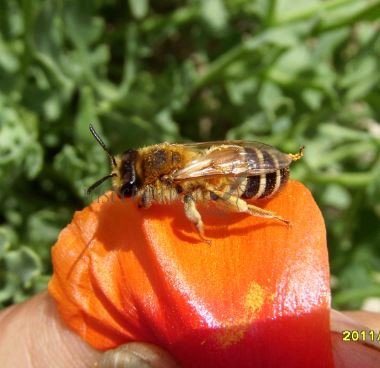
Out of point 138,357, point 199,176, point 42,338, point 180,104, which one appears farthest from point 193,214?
point 180,104

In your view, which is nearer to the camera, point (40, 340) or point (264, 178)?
point (264, 178)

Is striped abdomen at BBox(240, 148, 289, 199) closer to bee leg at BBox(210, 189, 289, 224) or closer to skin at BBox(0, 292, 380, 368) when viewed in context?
bee leg at BBox(210, 189, 289, 224)

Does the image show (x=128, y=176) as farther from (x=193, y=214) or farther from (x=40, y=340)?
(x=40, y=340)

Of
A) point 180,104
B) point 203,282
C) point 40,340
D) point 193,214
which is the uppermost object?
point 180,104

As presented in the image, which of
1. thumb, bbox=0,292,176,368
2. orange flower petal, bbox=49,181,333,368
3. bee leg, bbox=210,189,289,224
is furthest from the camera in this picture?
thumb, bbox=0,292,176,368

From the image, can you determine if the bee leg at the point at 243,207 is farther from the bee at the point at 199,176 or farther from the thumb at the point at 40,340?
the thumb at the point at 40,340

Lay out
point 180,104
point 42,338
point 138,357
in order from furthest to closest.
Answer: point 180,104
point 42,338
point 138,357

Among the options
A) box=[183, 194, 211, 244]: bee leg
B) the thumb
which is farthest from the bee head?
the thumb

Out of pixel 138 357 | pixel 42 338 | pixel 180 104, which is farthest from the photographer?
pixel 180 104
